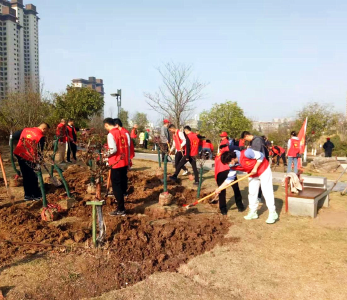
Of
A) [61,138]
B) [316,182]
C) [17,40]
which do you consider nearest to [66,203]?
[61,138]

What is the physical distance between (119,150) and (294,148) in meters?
6.33

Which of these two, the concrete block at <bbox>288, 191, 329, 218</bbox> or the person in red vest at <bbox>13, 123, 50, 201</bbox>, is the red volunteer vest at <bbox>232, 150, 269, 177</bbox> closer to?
the concrete block at <bbox>288, 191, 329, 218</bbox>

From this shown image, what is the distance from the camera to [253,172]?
5.45m

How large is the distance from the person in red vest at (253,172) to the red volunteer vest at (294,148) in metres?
4.49

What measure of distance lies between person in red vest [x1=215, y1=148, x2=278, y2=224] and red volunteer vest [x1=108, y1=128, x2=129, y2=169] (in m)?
1.73

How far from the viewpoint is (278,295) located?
11.0 feet

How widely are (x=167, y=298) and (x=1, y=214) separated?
3643 mm

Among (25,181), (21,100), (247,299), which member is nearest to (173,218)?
(247,299)

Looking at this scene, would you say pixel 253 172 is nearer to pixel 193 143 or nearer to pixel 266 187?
pixel 266 187

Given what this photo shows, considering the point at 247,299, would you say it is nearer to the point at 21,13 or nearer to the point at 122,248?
the point at 122,248

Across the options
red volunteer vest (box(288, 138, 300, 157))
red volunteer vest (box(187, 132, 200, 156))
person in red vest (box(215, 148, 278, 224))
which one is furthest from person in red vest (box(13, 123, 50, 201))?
red volunteer vest (box(288, 138, 300, 157))

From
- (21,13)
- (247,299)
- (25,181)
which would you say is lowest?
(247,299)

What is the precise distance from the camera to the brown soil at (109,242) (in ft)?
11.4

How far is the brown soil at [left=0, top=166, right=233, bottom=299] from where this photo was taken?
11.4ft
